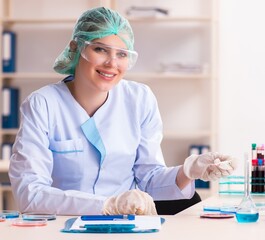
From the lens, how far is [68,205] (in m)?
2.09

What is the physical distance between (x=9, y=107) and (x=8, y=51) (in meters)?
0.40

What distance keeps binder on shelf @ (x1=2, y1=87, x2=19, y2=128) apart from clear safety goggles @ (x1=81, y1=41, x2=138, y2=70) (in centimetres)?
254

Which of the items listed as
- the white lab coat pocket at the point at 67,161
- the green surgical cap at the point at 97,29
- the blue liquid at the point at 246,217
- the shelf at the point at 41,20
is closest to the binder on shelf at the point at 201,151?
the shelf at the point at 41,20

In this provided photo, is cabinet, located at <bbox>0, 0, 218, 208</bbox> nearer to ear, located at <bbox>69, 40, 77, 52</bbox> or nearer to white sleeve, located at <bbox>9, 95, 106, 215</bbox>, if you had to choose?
ear, located at <bbox>69, 40, 77, 52</bbox>

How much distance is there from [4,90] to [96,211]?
3072 mm

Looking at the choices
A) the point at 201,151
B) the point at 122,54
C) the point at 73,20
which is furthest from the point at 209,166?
the point at 73,20

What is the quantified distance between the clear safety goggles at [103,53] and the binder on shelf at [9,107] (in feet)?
8.32

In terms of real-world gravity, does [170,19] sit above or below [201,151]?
above

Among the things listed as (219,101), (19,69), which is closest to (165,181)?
(219,101)

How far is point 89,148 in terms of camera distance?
8.02ft

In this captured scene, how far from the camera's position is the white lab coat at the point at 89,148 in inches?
89.4

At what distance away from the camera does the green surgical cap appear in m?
→ 2.51

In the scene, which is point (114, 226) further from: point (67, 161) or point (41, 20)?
point (41, 20)

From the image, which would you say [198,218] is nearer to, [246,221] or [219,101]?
[246,221]
